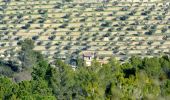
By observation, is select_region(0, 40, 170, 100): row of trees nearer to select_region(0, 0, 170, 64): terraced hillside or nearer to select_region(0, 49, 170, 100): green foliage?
select_region(0, 49, 170, 100): green foliage

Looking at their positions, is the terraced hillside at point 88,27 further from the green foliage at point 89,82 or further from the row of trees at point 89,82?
the row of trees at point 89,82

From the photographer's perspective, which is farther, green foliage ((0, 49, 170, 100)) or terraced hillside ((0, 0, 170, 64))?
terraced hillside ((0, 0, 170, 64))

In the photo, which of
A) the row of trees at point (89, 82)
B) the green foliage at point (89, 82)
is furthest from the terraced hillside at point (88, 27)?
the row of trees at point (89, 82)

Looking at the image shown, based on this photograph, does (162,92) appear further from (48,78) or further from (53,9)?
(53,9)

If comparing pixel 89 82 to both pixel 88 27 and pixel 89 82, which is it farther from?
pixel 88 27

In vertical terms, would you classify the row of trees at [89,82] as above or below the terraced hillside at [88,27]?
above

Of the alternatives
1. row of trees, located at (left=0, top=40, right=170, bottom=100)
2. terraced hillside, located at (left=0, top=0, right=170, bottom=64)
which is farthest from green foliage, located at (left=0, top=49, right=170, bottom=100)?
terraced hillside, located at (left=0, top=0, right=170, bottom=64)
